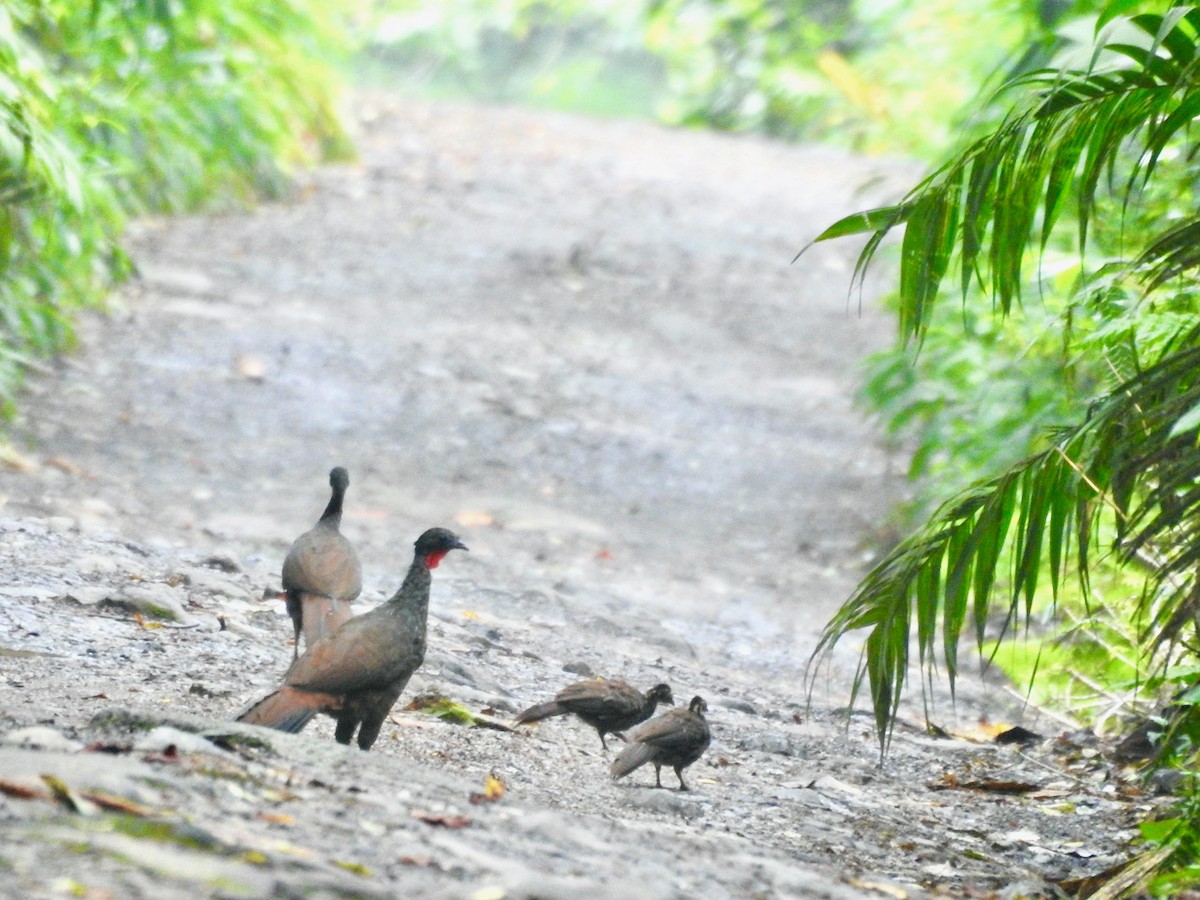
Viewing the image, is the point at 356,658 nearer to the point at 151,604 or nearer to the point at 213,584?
the point at 151,604

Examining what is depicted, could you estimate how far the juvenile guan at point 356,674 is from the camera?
3422mm

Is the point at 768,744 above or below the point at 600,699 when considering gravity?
below

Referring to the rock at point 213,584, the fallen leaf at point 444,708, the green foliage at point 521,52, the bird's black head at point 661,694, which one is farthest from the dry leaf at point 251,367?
the green foliage at point 521,52

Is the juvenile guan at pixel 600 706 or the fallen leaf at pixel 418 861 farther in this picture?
the juvenile guan at pixel 600 706

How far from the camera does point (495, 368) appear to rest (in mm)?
9164

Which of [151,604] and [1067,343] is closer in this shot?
[1067,343]

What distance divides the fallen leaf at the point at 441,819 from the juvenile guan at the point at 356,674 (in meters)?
0.54

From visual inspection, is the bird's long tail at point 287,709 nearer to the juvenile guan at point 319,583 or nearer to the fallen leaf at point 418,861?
the juvenile guan at point 319,583

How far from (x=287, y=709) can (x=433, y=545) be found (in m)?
0.72

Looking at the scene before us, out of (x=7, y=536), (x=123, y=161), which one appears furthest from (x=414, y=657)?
(x=123, y=161)

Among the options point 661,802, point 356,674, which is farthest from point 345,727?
point 661,802

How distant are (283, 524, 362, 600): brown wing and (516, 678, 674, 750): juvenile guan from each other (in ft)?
1.93

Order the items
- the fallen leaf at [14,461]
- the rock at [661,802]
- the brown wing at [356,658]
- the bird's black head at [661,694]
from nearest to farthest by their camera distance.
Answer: the brown wing at [356,658]
the rock at [661,802]
the bird's black head at [661,694]
the fallen leaf at [14,461]

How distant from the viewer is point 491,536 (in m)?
6.91
